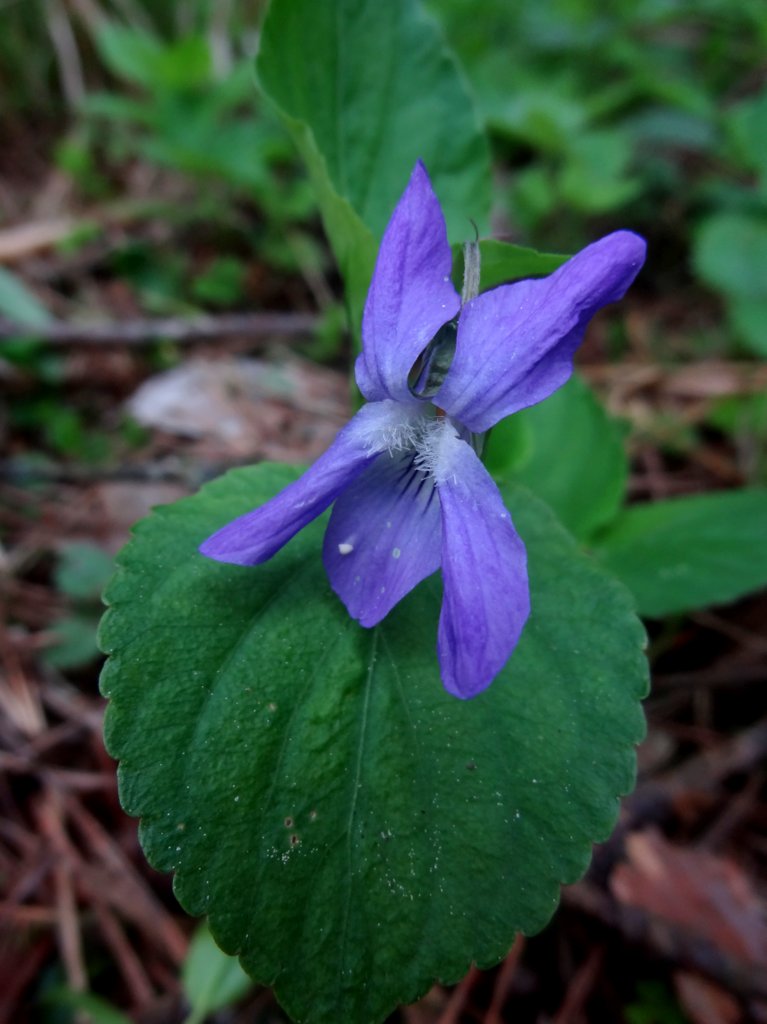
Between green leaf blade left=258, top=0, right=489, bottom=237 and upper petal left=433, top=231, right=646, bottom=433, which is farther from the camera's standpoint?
A: green leaf blade left=258, top=0, right=489, bottom=237

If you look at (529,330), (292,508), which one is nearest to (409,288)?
(529,330)

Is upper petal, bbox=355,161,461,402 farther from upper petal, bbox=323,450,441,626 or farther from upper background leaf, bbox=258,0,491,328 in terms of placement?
upper background leaf, bbox=258,0,491,328

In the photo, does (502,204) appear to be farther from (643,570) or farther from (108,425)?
(643,570)

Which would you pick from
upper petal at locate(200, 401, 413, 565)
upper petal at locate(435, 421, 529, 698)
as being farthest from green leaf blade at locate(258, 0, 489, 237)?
upper petal at locate(435, 421, 529, 698)

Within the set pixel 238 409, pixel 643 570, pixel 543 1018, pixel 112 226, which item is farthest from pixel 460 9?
pixel 543 1018

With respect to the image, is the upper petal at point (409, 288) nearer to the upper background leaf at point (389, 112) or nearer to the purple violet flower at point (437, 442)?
the purple violet flower at point (437, 442)

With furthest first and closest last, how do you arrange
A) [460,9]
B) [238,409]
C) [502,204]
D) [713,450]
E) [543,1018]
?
[460,9], [502,204], [238,409], [713,450], [543,1018]

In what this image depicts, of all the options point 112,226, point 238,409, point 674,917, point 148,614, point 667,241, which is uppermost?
point 112,226
